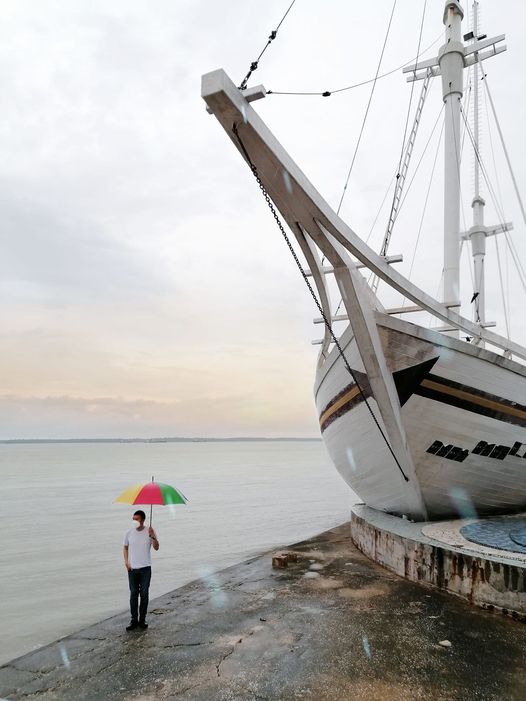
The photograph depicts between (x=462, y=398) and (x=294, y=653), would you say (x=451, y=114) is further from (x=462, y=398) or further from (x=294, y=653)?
(x=294, y=653)

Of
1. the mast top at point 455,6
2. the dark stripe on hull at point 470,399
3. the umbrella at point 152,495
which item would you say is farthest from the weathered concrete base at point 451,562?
the mast top at point 455,6

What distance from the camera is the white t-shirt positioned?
6.26 metres

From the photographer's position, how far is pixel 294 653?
5574mm

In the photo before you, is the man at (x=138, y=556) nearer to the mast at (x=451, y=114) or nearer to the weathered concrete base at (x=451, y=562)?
the weathered concrete base at (x=451, y=562)

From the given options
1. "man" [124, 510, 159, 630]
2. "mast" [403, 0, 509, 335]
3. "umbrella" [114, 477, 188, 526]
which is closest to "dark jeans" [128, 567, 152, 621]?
"man" [124, 510, 159, 630]

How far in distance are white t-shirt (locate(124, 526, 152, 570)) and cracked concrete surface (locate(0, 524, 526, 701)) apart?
102 cm

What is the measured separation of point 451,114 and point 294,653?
14020 millimetres

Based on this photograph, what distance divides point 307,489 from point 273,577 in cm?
3670

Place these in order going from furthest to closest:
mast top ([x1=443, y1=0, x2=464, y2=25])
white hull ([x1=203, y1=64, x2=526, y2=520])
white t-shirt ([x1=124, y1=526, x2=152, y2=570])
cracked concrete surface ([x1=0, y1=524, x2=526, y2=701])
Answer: mast top ([x1=443, y1=0, x2=464, y2=25]), white hull ([x1=203, y1=64, x2=526, y2=520]), white t-shirt ([x1=124, y1=526, x2=152, y2=570]), cracked concrete surface ([x1=0, y1=524, x2=526, y2=701])

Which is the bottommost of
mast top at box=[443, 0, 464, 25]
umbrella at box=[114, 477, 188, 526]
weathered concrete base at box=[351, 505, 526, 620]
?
weathered concrete base at box=[351, 505, 526, 620]

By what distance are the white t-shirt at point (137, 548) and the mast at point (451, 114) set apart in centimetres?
1040

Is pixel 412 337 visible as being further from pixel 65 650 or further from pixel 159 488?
pixel 65 650

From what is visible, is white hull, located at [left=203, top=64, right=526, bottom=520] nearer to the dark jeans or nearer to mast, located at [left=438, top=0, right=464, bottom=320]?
mast, located at [left=438, top=0, right=464, bottom=320]

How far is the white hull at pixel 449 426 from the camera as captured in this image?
28.1 ft
